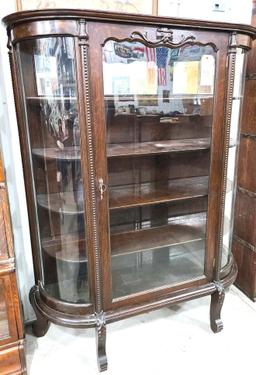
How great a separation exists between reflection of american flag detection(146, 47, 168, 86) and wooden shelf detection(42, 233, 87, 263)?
2.85 ft

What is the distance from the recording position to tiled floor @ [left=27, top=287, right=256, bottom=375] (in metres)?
1.55

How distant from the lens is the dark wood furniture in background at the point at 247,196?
1844 mm

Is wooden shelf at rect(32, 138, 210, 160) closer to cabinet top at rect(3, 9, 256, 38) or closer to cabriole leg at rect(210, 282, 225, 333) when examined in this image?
cabinet top at rect(3, 9, 256, 38)

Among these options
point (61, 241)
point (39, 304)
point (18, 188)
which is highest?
point (18, 188)

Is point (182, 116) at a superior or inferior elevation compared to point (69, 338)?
superior

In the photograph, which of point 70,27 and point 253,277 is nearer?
point 70,27

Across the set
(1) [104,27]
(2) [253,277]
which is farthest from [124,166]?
(2) [253,277]

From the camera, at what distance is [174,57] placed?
142 centimetres

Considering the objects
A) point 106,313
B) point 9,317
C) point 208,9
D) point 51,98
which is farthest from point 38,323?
point 208,9

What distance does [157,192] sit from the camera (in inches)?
65.0

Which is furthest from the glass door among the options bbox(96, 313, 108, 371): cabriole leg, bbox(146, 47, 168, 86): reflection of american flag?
bbox(96, 313, 108, 371): cabriole leg

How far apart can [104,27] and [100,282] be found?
1.07 meters

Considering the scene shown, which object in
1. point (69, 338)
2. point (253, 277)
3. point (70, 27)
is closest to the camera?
point (70, 27)

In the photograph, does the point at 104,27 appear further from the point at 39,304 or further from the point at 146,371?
the point at 146,371
